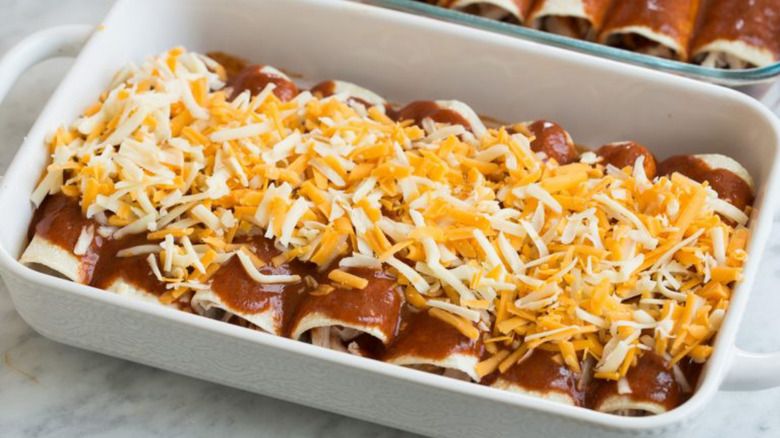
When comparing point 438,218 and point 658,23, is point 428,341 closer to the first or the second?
point 438,218

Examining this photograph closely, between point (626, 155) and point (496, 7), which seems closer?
point (626, 155)

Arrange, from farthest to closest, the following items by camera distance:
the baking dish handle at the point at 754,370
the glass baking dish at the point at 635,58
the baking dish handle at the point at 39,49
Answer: the glass baking dish at the point at 635,58, the baking dish handle at the point at 39,49, the baking dish handle at the point at 754,370

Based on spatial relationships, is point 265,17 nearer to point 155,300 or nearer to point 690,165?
point 155,300

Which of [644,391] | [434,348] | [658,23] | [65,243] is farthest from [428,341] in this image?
[658,23]

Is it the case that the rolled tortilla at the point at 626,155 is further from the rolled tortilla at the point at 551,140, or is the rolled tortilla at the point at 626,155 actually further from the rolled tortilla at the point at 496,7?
the rolled tortilla at the point at 496,7

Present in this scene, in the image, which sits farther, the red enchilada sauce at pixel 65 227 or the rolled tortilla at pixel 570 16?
the rolled tortilla at pixel 570 16

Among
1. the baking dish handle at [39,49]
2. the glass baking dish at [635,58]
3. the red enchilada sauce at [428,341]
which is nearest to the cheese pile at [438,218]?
the red enchilada sauce at [428,341]

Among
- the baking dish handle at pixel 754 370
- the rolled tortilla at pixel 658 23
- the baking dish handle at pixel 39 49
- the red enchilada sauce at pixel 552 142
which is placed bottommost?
the baking dish handle at pixel 754 370
